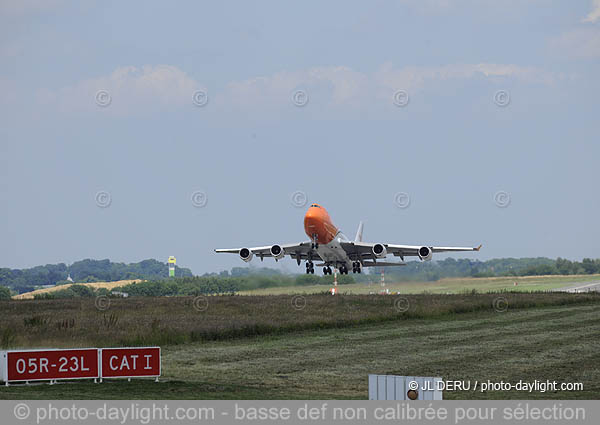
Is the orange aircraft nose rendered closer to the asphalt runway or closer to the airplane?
the airplane

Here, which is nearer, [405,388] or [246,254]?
[405,388]

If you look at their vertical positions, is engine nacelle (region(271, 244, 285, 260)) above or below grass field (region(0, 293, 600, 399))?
above

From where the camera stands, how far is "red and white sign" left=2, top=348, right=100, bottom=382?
2708 centimetres

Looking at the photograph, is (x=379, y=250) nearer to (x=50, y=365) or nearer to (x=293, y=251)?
(x=293, y=251)

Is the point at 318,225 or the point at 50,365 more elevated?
the point at 318,225

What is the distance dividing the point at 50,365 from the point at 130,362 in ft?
8.67

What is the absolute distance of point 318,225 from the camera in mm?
57438

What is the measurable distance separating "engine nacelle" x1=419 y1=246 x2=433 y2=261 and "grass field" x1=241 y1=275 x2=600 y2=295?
4441mm

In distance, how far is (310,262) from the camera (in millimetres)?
69375

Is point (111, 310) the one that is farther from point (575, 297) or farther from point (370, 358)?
point (575, 297)

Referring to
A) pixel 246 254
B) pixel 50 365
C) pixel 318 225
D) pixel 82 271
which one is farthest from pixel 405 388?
pixel 82 271

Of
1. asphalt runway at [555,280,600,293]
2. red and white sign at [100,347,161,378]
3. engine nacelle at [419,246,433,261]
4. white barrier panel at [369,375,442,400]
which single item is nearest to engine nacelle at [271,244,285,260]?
engine nacelle at [419,246,433,261]
